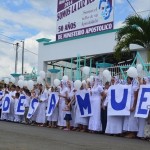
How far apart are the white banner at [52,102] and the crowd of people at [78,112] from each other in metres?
0.15

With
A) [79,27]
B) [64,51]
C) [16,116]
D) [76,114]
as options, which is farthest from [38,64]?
[76,114]

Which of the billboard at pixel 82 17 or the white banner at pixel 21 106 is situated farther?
the billboard at pixel 82 17

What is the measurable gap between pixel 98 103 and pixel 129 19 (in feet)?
19.4

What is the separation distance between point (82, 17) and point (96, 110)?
481 inches

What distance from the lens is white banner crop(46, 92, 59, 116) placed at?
1534 cm

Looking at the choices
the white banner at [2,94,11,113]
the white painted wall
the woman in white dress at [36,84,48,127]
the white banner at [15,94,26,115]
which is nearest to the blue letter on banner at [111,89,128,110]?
the woman in white dress at [36,84,48,127]

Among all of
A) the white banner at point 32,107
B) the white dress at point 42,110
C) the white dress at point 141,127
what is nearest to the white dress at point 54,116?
the white dress at point 42,110

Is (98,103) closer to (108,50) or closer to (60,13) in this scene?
(108,50)

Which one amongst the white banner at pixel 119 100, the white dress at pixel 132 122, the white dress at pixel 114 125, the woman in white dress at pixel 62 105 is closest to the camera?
the white dress at pixel 132 122

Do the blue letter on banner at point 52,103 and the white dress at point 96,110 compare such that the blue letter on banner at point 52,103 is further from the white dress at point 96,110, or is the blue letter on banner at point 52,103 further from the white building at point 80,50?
the white building at point 80,50

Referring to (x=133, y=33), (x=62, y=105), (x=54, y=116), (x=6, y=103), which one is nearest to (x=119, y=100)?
(x=62, y=105)

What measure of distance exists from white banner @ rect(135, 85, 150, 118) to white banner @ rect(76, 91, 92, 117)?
2.36 meters

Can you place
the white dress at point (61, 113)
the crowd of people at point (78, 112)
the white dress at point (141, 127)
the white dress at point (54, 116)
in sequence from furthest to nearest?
the white dress at point (54, 116), the white dress at point (61, 113), the crowd of people at point (78, 112), the white dress at point (141, 127)

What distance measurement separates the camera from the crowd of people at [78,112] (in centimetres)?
1216
